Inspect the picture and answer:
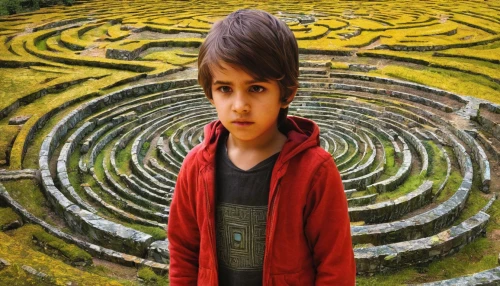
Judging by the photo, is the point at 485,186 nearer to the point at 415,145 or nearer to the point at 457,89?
the point at 415,145

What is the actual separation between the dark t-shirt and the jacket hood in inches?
4.2

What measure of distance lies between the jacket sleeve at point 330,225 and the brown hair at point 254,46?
0.78 metres

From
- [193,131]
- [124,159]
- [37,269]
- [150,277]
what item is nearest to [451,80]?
[193,131]

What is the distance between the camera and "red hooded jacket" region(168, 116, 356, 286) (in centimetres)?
345

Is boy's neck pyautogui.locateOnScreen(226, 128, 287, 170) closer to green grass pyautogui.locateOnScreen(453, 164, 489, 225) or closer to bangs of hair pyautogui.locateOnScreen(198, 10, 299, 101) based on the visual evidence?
bangs of hair pyautogui.locateOnScreen(198, 10, 299, 101)

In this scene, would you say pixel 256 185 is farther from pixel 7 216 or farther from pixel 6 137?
pixel 6 137

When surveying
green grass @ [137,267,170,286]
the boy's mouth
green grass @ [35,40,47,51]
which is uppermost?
the boy's mouth

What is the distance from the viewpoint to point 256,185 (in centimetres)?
365

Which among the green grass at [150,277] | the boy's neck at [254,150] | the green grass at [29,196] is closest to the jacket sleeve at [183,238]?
the boy's neck at [254,150]

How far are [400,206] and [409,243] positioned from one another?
6.25ft

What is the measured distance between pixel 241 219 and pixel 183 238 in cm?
57

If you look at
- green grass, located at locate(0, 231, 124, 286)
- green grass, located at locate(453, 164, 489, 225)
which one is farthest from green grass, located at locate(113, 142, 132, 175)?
green grass, located at locate(453, 164, 489, 225)

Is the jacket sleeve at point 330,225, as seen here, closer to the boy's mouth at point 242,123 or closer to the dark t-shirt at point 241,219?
the dark t-shirt at point 241,219

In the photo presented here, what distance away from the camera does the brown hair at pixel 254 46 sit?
3.21m
